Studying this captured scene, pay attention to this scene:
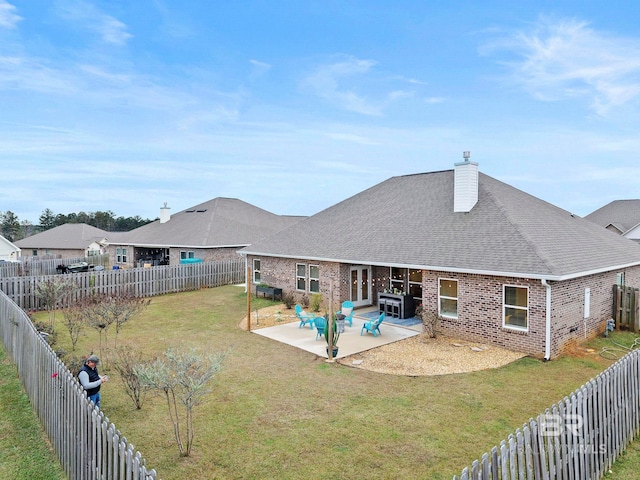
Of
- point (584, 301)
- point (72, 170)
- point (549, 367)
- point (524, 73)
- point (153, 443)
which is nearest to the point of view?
point (153, 443)

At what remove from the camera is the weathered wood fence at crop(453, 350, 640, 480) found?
4.67 metres

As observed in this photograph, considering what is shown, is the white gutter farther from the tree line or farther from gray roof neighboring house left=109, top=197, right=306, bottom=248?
the tree line

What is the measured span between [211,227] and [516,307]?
27.3 metres

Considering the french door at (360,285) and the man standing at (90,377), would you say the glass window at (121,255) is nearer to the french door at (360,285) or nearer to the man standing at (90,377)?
the french door at (360,285)

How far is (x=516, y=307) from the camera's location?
13.2 metres

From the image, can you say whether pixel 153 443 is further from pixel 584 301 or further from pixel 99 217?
pixel 99 217

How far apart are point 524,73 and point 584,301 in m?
10.9

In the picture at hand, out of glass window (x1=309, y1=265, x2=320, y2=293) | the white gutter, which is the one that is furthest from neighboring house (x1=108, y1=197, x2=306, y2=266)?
the white gutter

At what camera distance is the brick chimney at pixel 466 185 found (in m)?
17.4

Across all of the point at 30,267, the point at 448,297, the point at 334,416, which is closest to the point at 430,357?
the point at 448,297

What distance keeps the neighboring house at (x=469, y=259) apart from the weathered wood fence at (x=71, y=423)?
288 inches

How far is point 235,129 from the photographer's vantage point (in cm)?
2811

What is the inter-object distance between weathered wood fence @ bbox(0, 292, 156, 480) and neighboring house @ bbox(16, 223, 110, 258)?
50.7 m

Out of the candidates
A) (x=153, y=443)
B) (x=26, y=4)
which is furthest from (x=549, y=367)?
(x=26, y=4)
